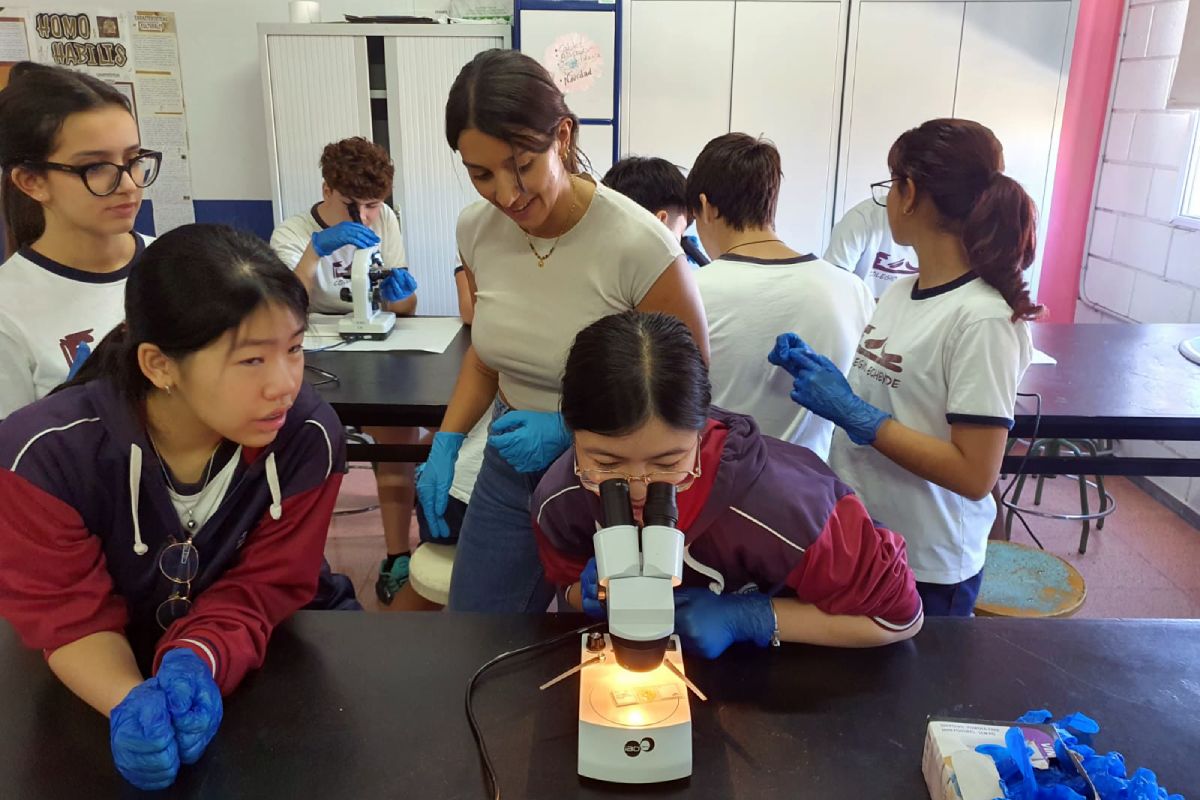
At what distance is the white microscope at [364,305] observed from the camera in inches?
96.2

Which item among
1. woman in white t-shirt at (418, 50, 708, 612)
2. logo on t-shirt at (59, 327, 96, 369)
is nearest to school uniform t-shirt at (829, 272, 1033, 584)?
woman in white t-shirt at (418, 50, 708, 612)

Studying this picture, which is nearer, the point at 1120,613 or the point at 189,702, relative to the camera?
the point at 189,702

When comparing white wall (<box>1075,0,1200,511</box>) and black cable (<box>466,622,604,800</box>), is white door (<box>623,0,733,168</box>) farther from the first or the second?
black cable (<box>466,622,604,800</box>)

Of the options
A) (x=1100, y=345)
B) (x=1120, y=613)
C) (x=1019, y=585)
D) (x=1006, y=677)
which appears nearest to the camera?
(x=1006, y=677)

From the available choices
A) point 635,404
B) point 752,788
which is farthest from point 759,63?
point 752,788

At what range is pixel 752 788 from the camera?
2.67 feet

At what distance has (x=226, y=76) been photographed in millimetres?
4090

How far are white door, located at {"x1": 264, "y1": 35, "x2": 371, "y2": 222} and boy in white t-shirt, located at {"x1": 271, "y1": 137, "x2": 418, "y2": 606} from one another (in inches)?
38.0

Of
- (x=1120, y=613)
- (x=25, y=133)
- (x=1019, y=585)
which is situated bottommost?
(x=1120, y=613)

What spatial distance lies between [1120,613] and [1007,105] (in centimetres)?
211

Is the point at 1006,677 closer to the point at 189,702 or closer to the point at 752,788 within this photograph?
the point at 752,788

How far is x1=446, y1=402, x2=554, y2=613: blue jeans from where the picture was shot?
145cm

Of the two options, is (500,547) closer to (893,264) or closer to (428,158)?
(893,264)

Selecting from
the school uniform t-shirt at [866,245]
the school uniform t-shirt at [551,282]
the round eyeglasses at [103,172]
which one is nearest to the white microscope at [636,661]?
the school uniform t-shirt at [551,282]
